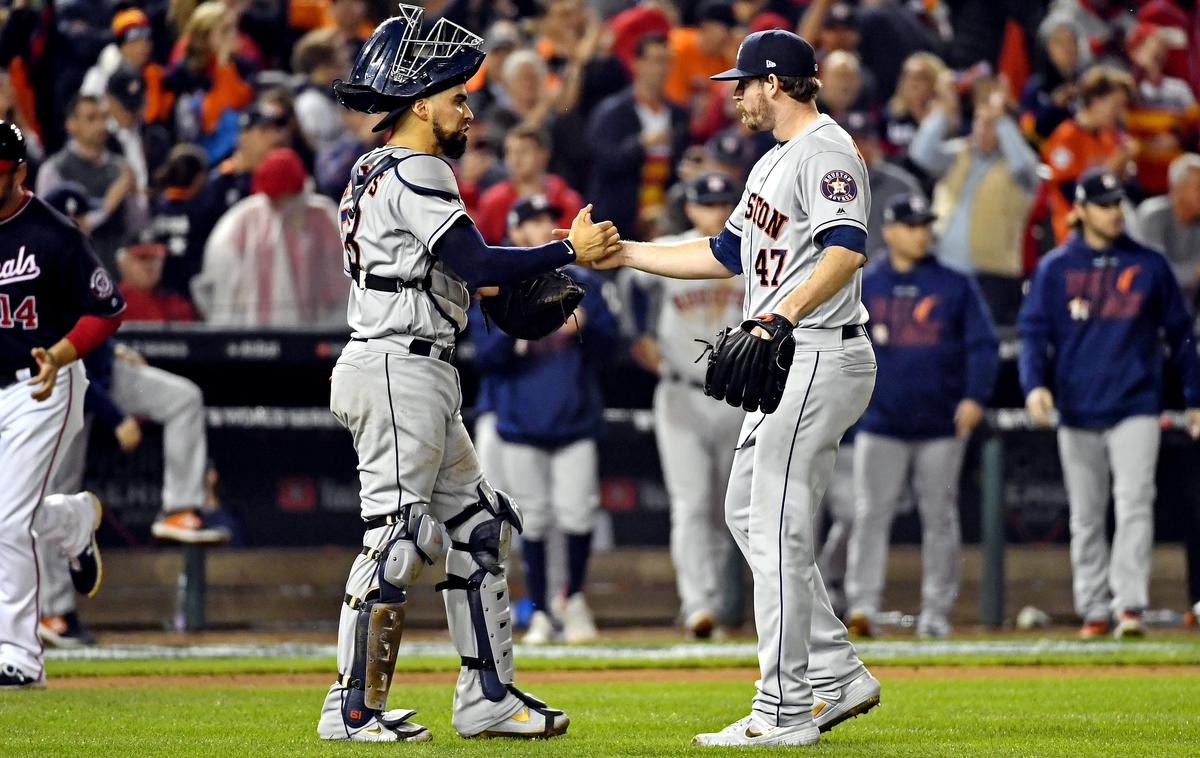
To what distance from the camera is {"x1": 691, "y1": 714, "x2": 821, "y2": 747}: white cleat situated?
201 inches

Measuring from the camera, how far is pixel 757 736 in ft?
16.8

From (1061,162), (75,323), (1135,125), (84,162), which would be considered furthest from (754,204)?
(1135,125)

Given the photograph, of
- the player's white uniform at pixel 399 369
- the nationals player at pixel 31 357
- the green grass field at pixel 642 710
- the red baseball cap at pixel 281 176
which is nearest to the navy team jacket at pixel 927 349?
the green grass field at pixel 642 710

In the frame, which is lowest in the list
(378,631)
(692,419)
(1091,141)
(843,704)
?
(843,704)

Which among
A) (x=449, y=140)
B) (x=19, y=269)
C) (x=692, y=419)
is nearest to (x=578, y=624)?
(x=692, y=419)

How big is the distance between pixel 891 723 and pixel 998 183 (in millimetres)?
6622

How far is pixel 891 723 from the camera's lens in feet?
19.5

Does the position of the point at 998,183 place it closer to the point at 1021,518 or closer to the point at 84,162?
Answer: the point at 1021,518

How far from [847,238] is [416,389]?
4.28 feet

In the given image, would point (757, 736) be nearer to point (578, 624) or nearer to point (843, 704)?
point (843, 704)

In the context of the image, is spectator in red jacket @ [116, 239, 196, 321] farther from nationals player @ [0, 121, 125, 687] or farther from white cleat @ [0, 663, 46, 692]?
white cleat @ [0, 663, 46, 692]

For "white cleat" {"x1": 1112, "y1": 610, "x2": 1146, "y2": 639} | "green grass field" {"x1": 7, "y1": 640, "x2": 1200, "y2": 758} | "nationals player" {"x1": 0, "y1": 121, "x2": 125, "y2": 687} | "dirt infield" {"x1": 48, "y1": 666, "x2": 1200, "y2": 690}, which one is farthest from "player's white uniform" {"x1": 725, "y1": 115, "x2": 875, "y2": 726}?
"white cleat" {"x1": 1112, "y1": 610, "x2": 1146, "y2": 639}

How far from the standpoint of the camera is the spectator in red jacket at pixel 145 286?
34.4 ft

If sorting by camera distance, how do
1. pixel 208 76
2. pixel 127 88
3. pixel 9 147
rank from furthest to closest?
1. pixel 208 76
2. pixel 127 88
3. pixel 9 147
